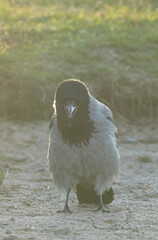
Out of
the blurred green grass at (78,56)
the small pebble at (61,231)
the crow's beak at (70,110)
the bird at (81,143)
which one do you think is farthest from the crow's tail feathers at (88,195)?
the blurred green grass at (78,56)

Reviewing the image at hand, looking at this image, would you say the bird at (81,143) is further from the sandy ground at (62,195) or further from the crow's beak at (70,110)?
the sandy ground at (62,195)

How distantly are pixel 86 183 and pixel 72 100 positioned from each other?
91 centimetres

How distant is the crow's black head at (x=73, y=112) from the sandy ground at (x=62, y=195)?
738 millimetres

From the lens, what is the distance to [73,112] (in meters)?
5.09

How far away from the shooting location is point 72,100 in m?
5.10

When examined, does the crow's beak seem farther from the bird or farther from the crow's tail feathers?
the crow's tail feathers

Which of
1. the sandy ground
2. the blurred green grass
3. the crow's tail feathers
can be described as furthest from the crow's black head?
the blurred green grass

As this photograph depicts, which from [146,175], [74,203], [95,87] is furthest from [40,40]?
[74,203]

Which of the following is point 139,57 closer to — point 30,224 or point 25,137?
point 25,137

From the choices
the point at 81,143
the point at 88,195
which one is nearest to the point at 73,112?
the point at 81,143

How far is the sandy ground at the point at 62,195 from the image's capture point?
14.6 ft

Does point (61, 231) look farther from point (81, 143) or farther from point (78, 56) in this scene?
point (78, 56)

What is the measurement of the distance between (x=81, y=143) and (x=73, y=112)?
0.32m

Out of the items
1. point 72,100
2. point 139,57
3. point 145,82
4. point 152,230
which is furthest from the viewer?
point 139,57
